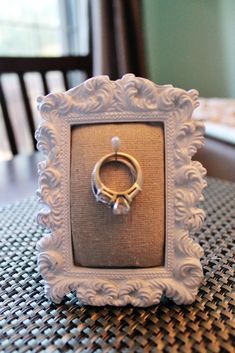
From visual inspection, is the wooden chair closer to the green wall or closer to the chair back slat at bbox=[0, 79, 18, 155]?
the chair back slat at bbox=[0, 79, 18, 155]

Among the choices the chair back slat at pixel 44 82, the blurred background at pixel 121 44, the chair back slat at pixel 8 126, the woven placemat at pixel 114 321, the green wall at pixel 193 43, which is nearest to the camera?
the woven placemat at pixel 114 321

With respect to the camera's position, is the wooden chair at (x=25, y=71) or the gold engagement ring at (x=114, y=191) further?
the wooden chair at (x=25, y=71)

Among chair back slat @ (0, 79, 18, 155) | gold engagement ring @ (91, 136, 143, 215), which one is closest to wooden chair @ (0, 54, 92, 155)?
chair back slat @ (0, 79, 18, 155)

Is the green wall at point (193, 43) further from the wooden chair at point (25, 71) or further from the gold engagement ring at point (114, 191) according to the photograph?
the gold engagement ring at point (114, 191)

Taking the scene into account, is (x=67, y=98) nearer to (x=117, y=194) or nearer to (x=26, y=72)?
(x=117, y=194)

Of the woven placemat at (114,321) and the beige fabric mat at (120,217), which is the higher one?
the beige fabric mat at (120,217)

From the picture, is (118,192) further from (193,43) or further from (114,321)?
(193,43)

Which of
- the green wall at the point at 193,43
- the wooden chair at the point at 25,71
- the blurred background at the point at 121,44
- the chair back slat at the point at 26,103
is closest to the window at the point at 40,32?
the blurred background at the point at 121,44
